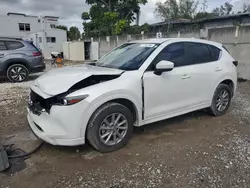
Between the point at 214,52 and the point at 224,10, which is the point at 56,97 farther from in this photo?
the point at 224,10

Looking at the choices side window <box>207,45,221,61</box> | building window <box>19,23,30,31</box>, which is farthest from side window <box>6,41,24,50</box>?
building window <box>19,23,30,31</box>

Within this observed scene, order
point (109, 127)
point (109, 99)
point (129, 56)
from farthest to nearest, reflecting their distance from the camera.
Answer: point (129, 56) → point (109, 127) → point (109, 99)

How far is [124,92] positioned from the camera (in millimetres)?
3141

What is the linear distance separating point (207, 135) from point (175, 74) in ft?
3.83

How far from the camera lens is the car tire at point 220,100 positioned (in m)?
4.52

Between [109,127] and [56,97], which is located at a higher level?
[56,97]

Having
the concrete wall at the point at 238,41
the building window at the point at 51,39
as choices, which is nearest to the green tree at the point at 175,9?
the building window at the point at 51,39

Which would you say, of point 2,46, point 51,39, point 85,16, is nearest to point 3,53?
point 2,46

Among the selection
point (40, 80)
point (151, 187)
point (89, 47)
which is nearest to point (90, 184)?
point (151, 187)

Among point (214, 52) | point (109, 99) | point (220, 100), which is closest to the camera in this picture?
point (109, 99)

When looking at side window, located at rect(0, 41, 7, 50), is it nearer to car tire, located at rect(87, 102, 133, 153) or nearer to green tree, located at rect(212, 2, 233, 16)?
car tire, located at rect(87, 102, 133, 153)

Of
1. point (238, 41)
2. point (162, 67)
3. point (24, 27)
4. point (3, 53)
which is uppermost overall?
point (24, 27)

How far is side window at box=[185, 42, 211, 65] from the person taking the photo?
4070mm

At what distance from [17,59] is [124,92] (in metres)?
6.77
